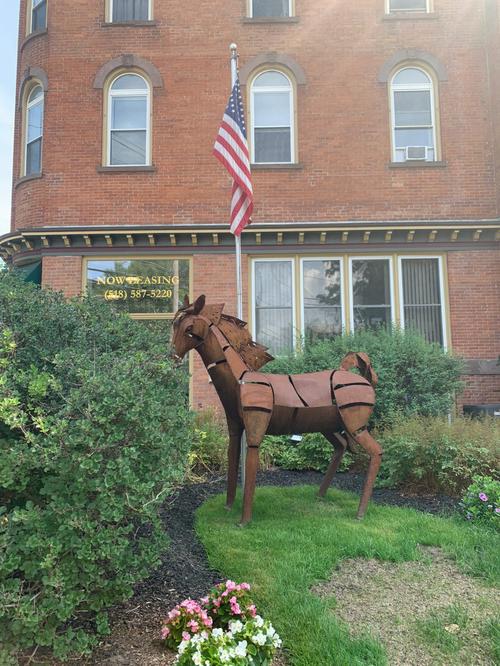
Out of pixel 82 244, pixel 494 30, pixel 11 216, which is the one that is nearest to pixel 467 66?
pixel 494 30

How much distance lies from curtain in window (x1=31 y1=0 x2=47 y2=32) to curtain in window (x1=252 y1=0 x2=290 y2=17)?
543 centimetres

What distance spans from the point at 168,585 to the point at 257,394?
182cm

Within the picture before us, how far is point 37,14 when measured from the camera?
1355cm

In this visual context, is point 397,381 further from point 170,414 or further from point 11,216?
point 11,216

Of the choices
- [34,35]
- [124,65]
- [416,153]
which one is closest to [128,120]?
[124,65]

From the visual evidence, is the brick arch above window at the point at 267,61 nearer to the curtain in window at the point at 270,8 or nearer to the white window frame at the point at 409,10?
the curtain in window at the point at 270,8

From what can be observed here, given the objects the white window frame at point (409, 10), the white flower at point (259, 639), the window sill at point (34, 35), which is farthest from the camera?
the window sill at point (34, 35)

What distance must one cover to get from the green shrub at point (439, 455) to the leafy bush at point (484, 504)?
0.78 metres

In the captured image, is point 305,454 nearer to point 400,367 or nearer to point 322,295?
point 400,367

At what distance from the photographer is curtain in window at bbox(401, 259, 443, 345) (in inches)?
470

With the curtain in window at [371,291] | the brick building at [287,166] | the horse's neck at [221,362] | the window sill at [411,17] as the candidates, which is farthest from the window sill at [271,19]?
the horse's neck at [221,362]

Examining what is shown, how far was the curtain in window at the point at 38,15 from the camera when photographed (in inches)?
527

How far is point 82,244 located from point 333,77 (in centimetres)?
703

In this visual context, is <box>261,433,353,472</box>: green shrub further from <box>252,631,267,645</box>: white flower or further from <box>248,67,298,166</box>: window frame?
<box>248,67,298,166</box>: window frame
